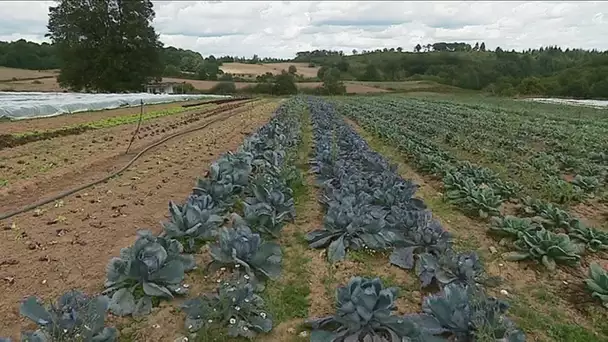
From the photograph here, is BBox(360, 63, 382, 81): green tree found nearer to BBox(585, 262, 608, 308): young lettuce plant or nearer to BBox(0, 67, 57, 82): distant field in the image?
BBox(0, 67, 57, 82): distant field

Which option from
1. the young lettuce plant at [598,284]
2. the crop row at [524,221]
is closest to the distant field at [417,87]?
the crop row at [524,221]

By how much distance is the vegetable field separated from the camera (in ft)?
10.3

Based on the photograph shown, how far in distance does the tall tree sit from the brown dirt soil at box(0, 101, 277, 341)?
121 ft

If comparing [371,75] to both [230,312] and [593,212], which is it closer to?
[593,212]

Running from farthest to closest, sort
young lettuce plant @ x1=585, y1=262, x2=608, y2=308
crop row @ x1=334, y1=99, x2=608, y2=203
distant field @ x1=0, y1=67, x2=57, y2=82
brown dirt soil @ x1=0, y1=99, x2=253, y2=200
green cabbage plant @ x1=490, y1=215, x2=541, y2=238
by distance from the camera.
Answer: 1. distant field @ x1=0, y1=67, x2=57, y2=82
2. crop row @ x1=334, y1=99, x2=608, y2=203
3. brown dirt soil @ x1=0, y1=99, x2=253, y2=200
4. green cabbage plant @ x1=490, y1=215, x2=541, y2=238
5. young lettuce plant @ x1=585, y1=262, x2=608, y2=308

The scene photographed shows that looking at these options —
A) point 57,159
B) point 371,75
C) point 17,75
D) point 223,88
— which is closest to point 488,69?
point 371,75

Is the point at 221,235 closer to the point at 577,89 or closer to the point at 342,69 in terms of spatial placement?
the point at 577,89

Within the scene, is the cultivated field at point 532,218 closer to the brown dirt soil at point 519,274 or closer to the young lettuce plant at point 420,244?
the brown dirt soil at point 519,274

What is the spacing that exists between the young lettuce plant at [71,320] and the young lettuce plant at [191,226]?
1540 millimetres

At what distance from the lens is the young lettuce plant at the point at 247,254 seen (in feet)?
13.4

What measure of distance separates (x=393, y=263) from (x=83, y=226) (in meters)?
3.25

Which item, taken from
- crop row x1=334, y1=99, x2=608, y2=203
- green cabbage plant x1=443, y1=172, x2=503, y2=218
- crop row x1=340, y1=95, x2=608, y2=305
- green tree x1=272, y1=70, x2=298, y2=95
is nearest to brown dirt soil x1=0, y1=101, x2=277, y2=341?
crop row x1=340, y1=95, x2=608, y2=305

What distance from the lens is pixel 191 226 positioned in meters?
4.75

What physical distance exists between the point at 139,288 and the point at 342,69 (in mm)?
92043
